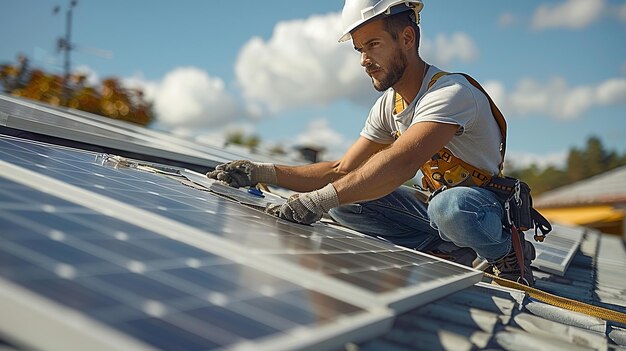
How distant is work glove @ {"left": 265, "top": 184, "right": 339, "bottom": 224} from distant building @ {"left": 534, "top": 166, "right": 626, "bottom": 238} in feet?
55.0

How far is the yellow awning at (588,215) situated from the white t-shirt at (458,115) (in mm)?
15571

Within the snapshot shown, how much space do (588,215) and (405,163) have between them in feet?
57.1

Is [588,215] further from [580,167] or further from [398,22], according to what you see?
[580,167]

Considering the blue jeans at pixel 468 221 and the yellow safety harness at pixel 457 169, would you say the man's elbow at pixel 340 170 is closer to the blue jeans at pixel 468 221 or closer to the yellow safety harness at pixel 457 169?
the blue jeans at pixel 468 221

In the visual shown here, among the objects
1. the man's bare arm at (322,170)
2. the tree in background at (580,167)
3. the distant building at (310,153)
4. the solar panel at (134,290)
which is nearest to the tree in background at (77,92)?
the distant building at (310,153)

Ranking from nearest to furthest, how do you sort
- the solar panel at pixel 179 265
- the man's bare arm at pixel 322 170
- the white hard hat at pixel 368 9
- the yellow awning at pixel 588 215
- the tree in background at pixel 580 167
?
1. the solar panel at pixel 179 265
2. the white hard hat at pixel 368 9
3. the man's bare arm at pixel 322 170
4. the yellow awning at pixel 588 215
5. the tree in background at pixel 580 167

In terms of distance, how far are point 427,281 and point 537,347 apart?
0.58 metres

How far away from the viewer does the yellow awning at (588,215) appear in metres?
17.8

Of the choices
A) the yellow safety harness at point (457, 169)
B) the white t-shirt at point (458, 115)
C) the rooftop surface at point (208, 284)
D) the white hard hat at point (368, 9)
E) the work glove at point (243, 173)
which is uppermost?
the white hard hat at point (368, 9)

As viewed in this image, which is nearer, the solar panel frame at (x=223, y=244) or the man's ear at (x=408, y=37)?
the solar panel frame at (x=223, y=244)

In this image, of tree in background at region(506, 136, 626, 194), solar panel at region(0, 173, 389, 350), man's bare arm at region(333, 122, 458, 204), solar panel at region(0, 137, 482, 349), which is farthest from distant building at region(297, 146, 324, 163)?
tree in background at region(506, 136, 626, 194)

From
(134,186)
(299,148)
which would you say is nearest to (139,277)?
(134,186)

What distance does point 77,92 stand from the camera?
26.9 m

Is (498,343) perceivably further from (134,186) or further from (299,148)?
(299,148)
